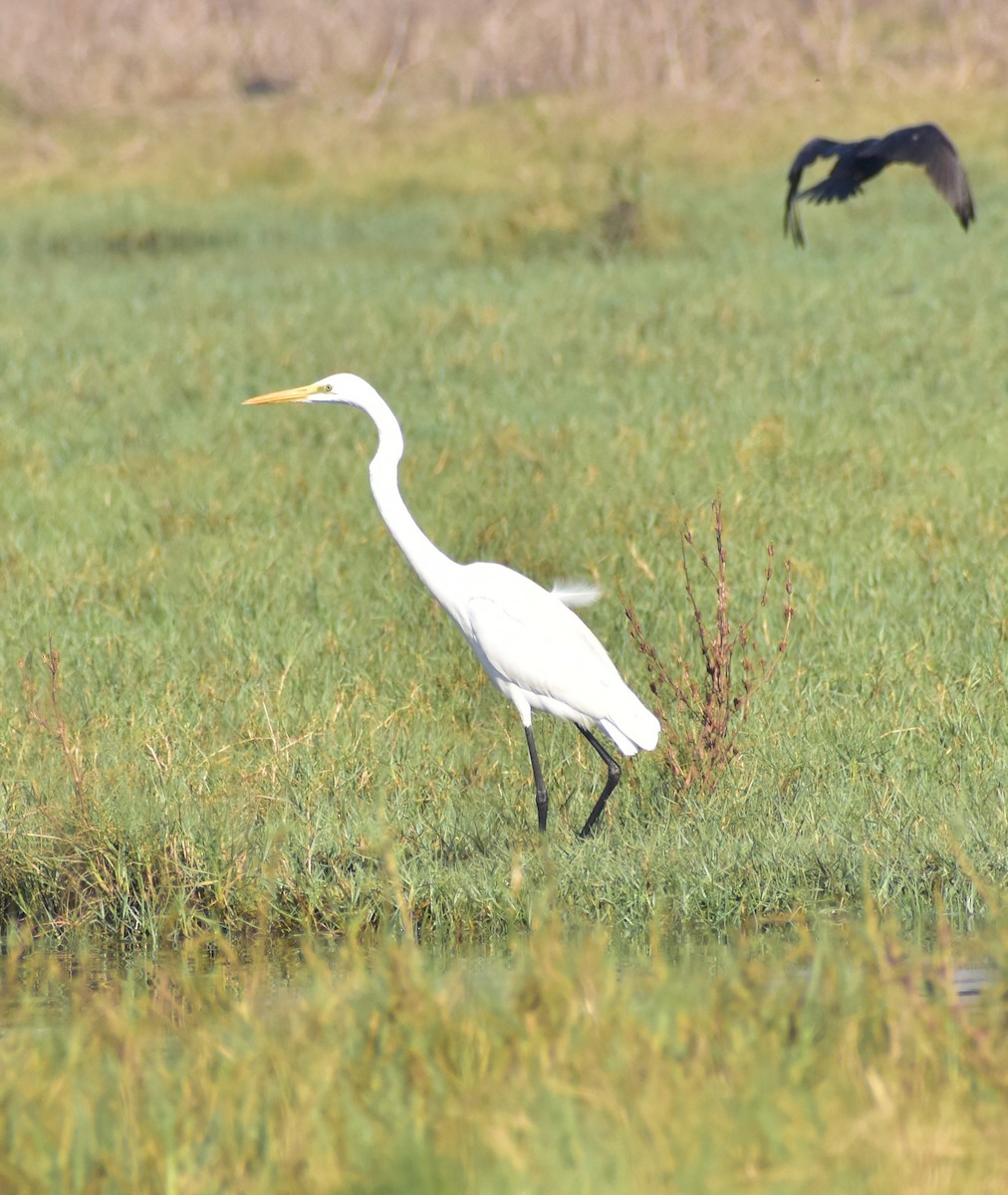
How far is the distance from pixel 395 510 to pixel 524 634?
0.59 m

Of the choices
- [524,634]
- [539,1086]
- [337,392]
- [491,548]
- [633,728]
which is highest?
[337,392]

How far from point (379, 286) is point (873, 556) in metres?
8.32

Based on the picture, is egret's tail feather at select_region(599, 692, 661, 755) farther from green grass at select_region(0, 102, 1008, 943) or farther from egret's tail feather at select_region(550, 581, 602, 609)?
egret's tail feather at select_region(550, 581, 602, 609)

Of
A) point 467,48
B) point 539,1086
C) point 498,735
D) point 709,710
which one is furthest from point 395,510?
point 467,48

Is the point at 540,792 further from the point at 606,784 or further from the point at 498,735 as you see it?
the point at 498,735

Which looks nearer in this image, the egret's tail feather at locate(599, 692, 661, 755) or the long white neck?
the egret's tail feather at locate(599, 692, 661, 755)

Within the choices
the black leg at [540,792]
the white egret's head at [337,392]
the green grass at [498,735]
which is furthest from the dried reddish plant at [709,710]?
the white egret's head at [337,392]

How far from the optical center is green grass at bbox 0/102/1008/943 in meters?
5.06

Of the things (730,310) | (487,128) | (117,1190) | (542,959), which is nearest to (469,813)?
(542,959)

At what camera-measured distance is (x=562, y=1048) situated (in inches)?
122

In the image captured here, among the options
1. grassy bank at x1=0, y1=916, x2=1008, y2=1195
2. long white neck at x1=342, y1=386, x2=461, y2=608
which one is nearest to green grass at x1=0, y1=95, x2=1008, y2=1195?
grassy bank at x1=0, y1=916, x2=1008, y2=1195

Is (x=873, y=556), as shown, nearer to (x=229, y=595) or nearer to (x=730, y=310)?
(x=229, y=595)

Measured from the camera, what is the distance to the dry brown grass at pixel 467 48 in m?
28.2

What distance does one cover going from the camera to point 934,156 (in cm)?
Result: 709
